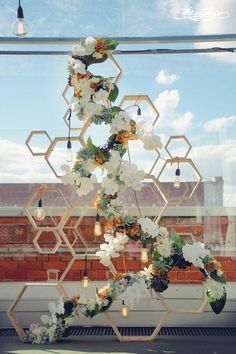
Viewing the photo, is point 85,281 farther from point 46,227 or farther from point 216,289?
point 216,289

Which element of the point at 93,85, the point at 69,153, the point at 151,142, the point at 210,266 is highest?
the point at 93,85

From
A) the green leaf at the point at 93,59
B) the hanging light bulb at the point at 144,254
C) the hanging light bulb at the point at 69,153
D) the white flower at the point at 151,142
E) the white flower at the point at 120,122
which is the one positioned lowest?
the hanging light bulb at the point at 144,254

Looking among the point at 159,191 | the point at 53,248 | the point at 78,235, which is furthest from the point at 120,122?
the point at 53,248

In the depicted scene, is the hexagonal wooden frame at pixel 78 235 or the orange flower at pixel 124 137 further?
the hexagonal wooden frame at pixel 78 235

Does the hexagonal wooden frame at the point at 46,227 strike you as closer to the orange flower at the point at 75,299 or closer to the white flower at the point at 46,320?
the orange flower at the point at 75,299

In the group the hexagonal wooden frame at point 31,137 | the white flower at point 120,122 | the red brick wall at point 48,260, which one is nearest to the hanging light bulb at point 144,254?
the red brick wall at point 48,260

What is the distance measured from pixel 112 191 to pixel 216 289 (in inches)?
30.6

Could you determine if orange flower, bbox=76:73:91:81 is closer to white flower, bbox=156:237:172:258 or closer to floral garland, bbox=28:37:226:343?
floral garland, bbox=28:37:226:343

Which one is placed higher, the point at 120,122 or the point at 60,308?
the point at 120,122

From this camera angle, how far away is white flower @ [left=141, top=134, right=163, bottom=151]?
124 inches

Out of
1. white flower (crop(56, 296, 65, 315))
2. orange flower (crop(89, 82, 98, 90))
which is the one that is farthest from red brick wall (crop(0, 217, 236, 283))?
orange flower (crop(89, 82, 98, 90))

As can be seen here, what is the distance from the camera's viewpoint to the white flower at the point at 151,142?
124 inches

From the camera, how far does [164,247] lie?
321 cm

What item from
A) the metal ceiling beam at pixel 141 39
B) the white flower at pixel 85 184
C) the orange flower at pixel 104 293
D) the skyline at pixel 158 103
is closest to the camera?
the white flower at pixel 85 184
